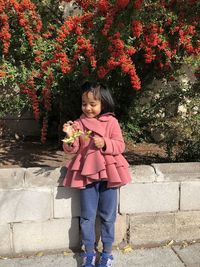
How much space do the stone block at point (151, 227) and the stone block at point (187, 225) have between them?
0.06 metres

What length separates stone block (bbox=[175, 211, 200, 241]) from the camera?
3514mm

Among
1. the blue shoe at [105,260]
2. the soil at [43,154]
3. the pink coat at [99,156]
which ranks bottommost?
the blue shoe at [105,260]

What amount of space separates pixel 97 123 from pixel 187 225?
1.26 meters

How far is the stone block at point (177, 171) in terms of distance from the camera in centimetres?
342

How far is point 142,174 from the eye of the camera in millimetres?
3367

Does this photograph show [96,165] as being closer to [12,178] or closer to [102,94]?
[102,94]

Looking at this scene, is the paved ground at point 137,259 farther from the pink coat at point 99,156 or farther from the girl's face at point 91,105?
the girl's face at point 91,105

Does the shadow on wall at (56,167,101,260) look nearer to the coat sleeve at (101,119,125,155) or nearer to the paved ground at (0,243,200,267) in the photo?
the paved ground at (0,243,200,267)

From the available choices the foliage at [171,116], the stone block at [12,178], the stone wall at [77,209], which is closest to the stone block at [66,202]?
the stone wall at [77,209]

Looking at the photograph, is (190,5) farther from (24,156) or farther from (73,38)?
(24,156)

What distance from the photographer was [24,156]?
16.2ft

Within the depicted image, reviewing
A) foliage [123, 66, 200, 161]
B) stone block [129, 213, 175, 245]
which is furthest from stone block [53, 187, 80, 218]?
foliage [123, 66, 200, 161]

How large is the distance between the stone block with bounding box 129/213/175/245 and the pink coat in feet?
1.69

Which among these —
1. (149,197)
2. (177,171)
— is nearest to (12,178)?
(149,197)
